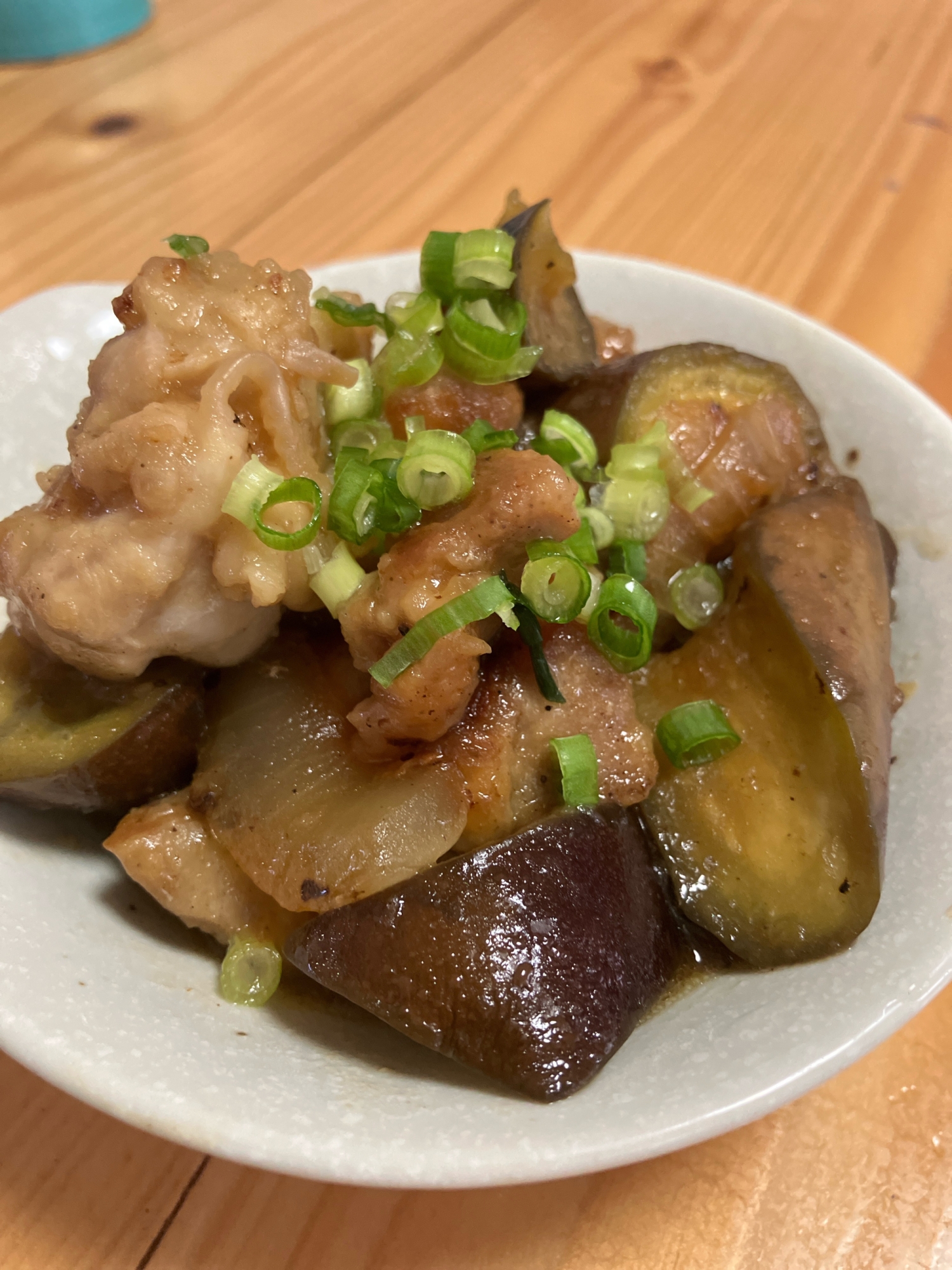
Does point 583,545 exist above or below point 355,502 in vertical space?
below

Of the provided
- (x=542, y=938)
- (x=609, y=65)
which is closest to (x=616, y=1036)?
(x=542, y=938)

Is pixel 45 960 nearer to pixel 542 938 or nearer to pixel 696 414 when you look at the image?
pixel 542 938

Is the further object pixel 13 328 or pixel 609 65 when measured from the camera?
pixel 609 65

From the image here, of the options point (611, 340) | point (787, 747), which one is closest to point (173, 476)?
point (787, 747)

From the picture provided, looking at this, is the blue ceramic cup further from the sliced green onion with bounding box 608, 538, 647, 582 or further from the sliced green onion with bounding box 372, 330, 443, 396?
the sliced green onion with bounding box 608, 538, 647, 582

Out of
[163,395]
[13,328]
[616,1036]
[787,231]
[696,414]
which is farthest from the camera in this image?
[787,231]

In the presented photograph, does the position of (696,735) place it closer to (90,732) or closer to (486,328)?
(486,328)

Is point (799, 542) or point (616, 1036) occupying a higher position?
point (799, 542)

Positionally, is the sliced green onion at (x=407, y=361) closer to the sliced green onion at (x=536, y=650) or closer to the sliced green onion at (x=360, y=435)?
the sliced green onion at (x=360, y=435)
